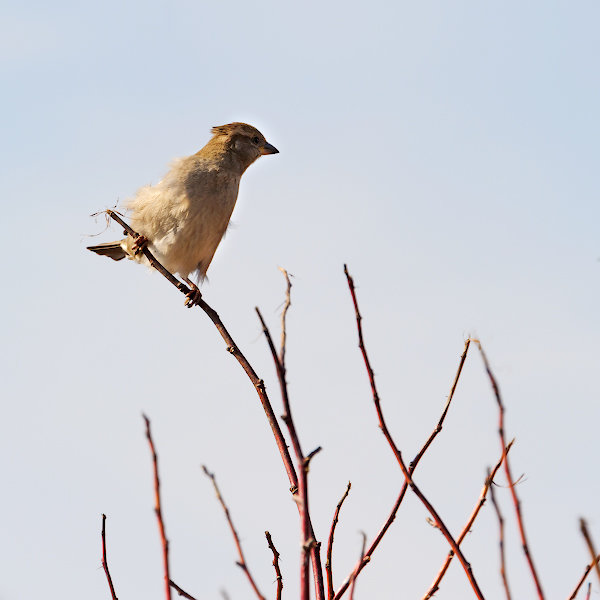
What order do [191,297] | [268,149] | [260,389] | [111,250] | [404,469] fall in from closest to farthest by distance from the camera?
[404,469]
[260,389]
[191,297]
[111,250]
[268,149]

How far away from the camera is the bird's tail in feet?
22.4

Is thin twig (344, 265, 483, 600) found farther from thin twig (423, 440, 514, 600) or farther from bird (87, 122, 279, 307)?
bird (87, 122, 279, 307)

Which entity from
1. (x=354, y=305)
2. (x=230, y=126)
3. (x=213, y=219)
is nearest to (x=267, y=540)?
(x=354, y=305)

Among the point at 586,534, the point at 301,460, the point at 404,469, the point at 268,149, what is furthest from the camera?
the point at 268,149

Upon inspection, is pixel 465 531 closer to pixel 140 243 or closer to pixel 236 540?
pixel 236 540

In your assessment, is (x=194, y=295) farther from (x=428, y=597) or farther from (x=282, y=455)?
(x=428, y=597)

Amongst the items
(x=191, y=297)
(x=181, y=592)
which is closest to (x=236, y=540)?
(x=181, y=592)

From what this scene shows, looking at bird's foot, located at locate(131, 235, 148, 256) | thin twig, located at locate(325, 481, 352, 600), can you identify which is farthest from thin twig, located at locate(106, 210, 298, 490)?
bird's foot, located at locate(131, 235, 148, 256)

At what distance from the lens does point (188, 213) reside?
235 inches

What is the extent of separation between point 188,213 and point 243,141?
1280 mm

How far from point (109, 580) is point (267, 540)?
0.42 m

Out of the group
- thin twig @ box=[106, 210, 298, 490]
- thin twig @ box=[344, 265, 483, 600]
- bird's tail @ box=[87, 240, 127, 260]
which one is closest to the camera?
thin twig @ box=[344, 265, 483, 600]

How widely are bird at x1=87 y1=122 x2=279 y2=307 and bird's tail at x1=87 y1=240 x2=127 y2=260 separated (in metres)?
0.23

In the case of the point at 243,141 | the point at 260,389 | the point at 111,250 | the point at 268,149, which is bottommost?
the point at 260,389
